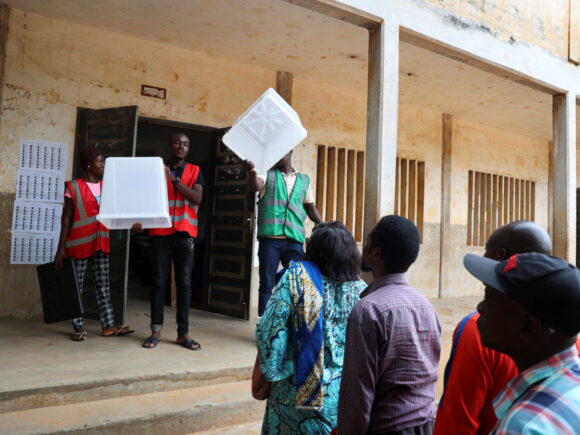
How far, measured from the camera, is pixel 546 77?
596cm

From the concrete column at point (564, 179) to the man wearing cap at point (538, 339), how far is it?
5708 mm

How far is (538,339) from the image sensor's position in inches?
37.5

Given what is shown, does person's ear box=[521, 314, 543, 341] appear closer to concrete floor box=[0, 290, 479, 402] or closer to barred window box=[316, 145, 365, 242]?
concrete floor box=[0, 290, 479, 402]

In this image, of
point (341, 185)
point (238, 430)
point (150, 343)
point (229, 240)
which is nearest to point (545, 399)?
point (238, 430)

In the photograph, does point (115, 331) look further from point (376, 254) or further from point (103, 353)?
point (376, 254)

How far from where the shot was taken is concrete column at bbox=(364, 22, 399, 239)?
14.3 feet

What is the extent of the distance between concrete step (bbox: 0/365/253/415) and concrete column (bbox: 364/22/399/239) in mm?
1783

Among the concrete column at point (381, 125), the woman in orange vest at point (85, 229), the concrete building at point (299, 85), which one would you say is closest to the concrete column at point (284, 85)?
the concrete building at point (299, 85)

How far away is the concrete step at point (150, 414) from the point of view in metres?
2.77

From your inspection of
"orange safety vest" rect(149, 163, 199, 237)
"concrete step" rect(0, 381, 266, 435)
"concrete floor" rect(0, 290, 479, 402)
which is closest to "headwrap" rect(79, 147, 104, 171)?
"orange safety vest" rect(149, 163, 199, 237)

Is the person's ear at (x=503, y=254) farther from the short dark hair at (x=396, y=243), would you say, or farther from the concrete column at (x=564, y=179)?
the concrete column at (x=564, y=179)

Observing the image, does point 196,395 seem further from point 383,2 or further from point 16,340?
point 383,2

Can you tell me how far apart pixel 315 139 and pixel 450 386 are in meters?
5.70

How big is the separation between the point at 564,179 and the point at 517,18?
2.06 meters
